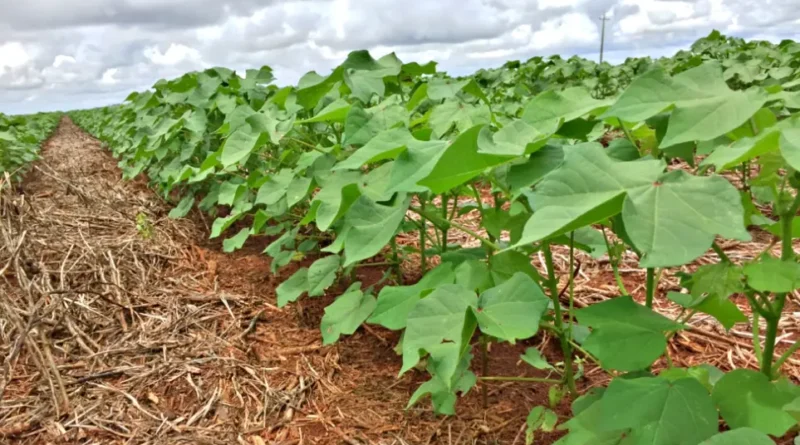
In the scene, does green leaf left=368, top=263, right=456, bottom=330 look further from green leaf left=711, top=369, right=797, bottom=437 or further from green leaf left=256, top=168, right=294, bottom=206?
green leaf left=256, top=168, right=294, bottom=206

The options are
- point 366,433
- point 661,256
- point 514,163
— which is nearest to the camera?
point 661,256

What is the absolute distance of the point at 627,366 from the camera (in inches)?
42.2

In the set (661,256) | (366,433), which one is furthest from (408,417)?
(661,256)

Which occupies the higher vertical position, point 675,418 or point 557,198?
point 557,198

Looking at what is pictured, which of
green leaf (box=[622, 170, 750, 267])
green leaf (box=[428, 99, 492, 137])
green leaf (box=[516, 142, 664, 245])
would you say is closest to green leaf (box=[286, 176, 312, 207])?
green leaf (box=[428, 99, 492, 137])

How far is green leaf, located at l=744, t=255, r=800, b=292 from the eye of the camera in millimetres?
957

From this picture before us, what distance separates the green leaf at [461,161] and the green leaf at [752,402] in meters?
0.55

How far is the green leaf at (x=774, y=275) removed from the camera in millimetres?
957

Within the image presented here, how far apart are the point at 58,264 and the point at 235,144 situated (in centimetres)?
125

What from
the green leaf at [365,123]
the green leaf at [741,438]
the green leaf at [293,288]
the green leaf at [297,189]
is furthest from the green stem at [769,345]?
the green leaf at [293,288]

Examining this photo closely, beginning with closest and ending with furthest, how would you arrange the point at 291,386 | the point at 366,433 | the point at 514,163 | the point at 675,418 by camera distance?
the point at 675,418 → the point at 514,163 → the point at 366,433 → the point at 291,386

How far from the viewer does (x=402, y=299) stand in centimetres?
147

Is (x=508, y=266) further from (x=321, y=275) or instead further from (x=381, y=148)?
(x=321, y=275)

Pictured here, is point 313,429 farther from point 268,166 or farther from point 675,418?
point 268,166
